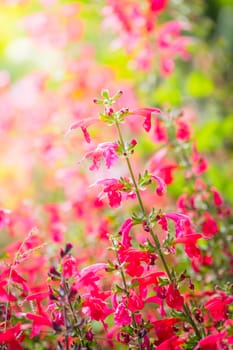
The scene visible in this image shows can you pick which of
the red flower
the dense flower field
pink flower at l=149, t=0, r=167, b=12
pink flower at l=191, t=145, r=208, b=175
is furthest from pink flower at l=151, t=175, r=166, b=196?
pink flower at l=149, t=0, r=167, b=12

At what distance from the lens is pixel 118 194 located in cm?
186

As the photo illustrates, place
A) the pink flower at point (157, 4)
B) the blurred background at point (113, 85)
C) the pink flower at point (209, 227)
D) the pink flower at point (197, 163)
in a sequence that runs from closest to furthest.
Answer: the pink flower at point (209, 227) → the pink flower at point (197, 163) → the pink flower at point (157, 4) → the blurred background at point (113, 85)

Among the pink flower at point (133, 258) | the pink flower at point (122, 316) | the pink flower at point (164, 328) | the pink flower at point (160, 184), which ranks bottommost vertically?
the pink flower at point (164, 328)

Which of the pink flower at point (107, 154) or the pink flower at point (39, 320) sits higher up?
the pink flower at point (107, 154)

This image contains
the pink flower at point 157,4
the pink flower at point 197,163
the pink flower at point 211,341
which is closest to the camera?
the pink flower at point 211,341

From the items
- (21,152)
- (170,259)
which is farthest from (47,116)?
(170,259)

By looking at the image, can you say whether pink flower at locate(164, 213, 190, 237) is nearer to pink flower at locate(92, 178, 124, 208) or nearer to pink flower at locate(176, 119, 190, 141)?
pink flower at locate(92, 178, 124, 208)

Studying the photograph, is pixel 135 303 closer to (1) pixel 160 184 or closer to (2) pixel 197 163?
(1) pixel 160 184

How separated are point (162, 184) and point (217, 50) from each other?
12.6 feet

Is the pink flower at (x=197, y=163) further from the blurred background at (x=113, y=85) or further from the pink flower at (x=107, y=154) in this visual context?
the pink flower at (x=107, y=154)

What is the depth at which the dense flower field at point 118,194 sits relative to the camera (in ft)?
5.98

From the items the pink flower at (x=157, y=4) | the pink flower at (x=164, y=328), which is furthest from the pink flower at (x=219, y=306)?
the pink flower at (x=157, y=4)

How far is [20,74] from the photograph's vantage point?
9.81 metres

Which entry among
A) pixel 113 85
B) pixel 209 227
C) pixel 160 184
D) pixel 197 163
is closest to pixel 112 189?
pixel 160 184
